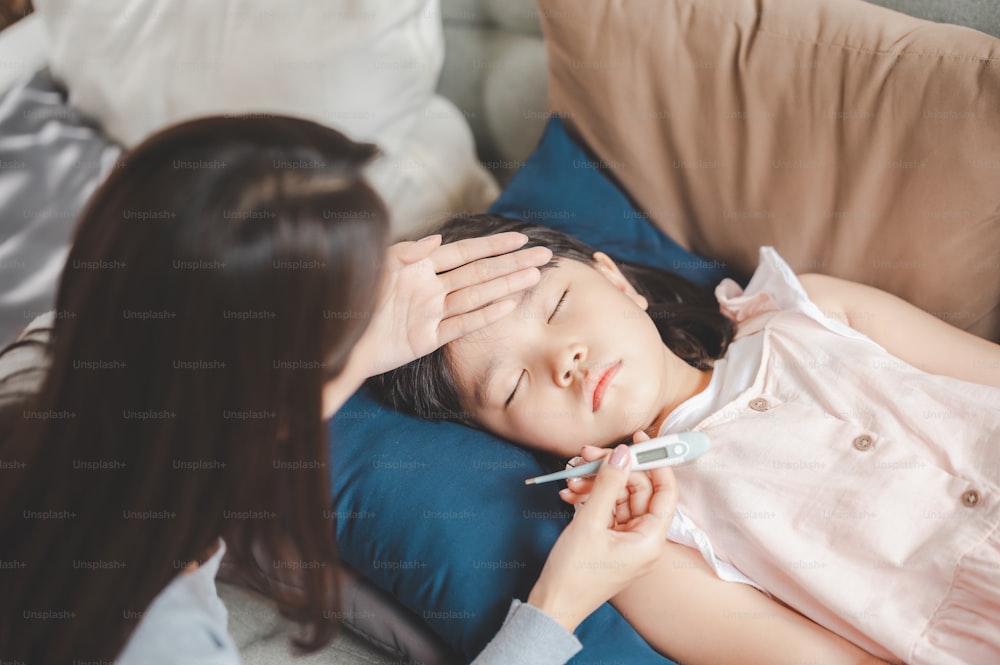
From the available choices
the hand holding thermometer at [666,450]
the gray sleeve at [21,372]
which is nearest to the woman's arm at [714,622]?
the hand holding thermometer at [666,450]

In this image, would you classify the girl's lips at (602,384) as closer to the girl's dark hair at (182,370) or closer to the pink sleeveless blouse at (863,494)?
the pink sleeveless blouse at (863,494)

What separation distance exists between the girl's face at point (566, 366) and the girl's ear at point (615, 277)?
2.9 inches

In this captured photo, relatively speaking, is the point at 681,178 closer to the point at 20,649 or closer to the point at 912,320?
the point at 912,320

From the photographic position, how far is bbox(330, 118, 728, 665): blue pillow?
45.8 inches

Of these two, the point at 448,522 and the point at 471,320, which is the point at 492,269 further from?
the point at 448,522

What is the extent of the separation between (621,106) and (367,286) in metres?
0.87

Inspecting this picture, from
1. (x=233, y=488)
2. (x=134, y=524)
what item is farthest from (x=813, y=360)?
(x=134, y=524)

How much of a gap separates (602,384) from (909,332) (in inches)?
21.1

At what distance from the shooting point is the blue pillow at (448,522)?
3.81 feet

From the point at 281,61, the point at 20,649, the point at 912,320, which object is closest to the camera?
the point at 20,649

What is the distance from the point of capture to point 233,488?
0.88 metres

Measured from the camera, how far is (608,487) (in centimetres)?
108

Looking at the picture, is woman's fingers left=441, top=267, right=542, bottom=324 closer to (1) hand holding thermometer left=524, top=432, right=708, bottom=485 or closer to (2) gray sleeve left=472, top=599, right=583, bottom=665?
(1) hand holding thermometer left=524, top=432, right=708, bottom=485

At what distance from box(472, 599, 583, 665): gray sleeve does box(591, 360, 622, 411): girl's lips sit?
1.07 feet
